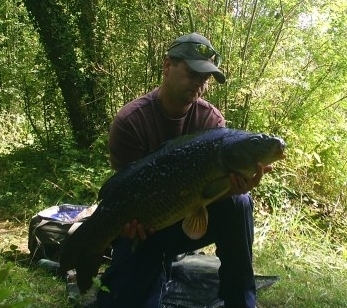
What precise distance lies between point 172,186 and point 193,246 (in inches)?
22.0

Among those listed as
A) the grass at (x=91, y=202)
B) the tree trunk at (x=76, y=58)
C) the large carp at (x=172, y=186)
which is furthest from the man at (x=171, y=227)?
the tree trunk at (x=76, y=58)

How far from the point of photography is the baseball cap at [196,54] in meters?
2.92

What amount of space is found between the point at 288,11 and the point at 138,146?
3229 millimetres

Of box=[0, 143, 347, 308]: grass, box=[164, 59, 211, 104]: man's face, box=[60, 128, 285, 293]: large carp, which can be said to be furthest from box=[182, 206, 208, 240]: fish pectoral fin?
box=[0, 143, 347, 308]: grass

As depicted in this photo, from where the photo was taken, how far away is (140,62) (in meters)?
6.08

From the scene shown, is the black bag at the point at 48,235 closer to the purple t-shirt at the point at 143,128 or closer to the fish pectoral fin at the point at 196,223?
the purple t-shirt at the point at 143,128

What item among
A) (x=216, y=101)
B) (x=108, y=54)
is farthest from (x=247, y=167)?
(x=108, y=54)

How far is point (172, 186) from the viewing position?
259cm

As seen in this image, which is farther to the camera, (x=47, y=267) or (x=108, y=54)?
(x=108, y=54)

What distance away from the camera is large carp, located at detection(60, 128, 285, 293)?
8.30 feet

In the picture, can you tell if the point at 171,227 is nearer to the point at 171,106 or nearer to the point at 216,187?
the point at 216,187

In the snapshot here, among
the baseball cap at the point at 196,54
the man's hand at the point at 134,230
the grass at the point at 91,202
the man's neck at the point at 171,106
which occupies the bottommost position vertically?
the grass at the point at 91,202

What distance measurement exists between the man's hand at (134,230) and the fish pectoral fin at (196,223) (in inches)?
6.7

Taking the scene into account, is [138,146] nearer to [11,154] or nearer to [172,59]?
[172,59]
